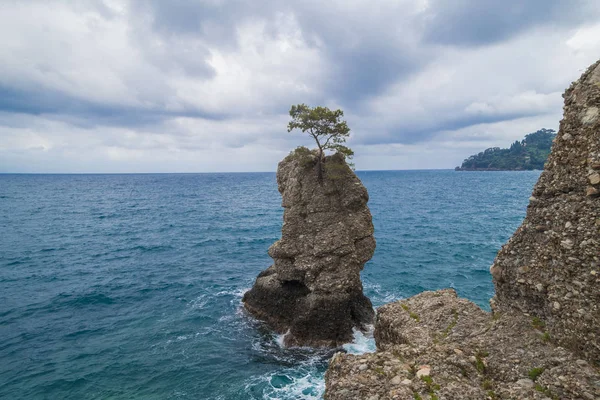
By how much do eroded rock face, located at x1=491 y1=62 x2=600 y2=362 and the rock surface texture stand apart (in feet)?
0.10

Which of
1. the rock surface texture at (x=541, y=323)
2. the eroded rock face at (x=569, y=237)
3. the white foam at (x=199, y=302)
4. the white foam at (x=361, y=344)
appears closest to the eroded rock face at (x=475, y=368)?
the rock surface texture at (x=541, y=323)

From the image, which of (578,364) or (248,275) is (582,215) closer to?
(578,364)

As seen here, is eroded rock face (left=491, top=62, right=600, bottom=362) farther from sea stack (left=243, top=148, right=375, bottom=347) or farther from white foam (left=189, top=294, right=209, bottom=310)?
white foam (left=189, top=294, right=209, bottom=310)

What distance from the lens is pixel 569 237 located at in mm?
10523

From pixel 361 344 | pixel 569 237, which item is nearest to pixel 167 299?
pixel 361 344

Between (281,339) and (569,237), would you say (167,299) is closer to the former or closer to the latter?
(281,339)

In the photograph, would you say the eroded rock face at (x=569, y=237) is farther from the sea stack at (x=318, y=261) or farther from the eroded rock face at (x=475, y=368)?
the sea stack at (x=318, y=261)

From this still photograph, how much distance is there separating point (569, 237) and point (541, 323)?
3413 millimetres

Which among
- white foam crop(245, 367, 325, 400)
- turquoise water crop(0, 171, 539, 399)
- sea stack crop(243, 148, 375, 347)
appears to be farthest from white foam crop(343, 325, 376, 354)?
white foam crop(245, 367, 325, 400)

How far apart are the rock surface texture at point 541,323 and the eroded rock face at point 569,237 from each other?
0.03m

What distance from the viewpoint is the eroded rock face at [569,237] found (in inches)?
389

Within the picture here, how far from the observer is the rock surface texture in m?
9.78

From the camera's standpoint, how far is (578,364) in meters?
9.83

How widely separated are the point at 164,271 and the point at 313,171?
2582 cm
